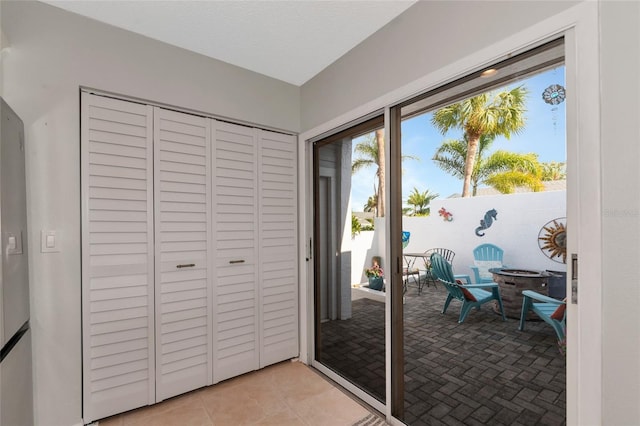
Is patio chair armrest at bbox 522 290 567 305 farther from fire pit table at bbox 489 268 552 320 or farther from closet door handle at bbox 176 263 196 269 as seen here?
closet door handle at bbox 176 263 196 269

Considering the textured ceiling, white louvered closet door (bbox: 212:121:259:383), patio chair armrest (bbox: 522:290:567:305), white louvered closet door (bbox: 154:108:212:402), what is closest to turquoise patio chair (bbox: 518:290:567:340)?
patio chair armrest (bbox: 522:290:567:305)

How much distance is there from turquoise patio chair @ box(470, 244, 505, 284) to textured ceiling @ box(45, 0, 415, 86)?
1471 millimetres

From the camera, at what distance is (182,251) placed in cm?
213

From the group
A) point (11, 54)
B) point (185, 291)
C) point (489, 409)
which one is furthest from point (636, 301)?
point (11, 54)

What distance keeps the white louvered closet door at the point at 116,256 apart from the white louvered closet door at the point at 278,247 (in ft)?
2.81

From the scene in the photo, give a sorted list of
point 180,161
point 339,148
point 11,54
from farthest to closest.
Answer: point 339,148
point 180,161
point 11,54

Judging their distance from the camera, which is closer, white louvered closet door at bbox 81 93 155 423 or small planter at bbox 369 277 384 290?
white louvered closet door at bbox 81 93 155 423

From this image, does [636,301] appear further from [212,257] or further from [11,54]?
[11,54]

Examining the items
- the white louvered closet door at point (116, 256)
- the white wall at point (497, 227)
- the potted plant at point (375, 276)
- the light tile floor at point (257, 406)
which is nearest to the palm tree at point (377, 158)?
the white wall at point (497, 227)

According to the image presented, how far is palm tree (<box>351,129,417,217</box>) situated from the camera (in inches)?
80.0

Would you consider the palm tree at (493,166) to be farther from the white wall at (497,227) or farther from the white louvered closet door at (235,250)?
the white louvered closet door at (235,250)

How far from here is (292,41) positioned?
2.04 meters

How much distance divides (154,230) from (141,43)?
1286 millimetres

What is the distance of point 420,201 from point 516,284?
2.23 ft
